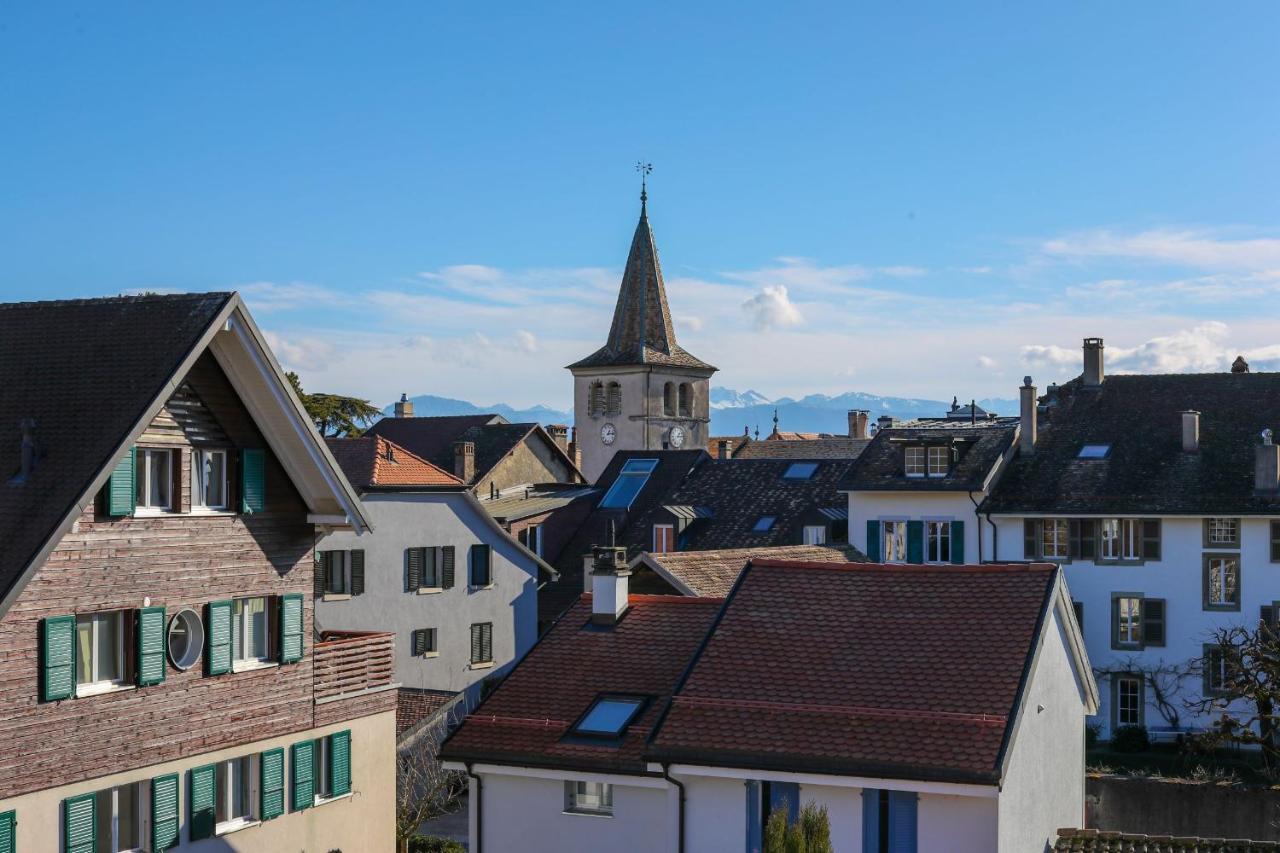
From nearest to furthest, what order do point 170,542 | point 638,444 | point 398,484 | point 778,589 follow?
1. point 170,542
2. point 778,589
3. point 398,484
4. point 638,444

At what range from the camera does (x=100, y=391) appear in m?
22.6

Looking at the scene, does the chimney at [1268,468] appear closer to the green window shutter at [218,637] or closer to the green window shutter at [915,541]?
the green window shutter at [915,541]

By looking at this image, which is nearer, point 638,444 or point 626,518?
point 626,518

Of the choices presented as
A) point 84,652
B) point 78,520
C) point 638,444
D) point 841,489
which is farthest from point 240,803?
point 638,444

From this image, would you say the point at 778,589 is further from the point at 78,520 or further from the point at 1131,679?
the point at 1131,679

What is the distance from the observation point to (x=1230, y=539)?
156ft

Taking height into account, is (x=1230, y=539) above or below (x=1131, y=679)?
above

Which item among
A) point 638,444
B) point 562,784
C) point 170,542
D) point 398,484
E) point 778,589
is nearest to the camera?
point 170,542

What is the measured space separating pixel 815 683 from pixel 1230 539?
27.5 metres

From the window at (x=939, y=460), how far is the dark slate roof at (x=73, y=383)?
110 ft

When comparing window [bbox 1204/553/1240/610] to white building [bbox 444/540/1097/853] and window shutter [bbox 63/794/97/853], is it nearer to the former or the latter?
white building [bbox 444/540/1097/853]

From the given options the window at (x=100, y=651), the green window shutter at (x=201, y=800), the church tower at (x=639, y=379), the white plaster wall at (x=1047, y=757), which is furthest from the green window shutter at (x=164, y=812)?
the church tower at (x=639, y=379)

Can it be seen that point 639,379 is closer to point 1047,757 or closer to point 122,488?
Answer: point 1047,757

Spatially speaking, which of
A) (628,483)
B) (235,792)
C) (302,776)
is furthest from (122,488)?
(628,483)
